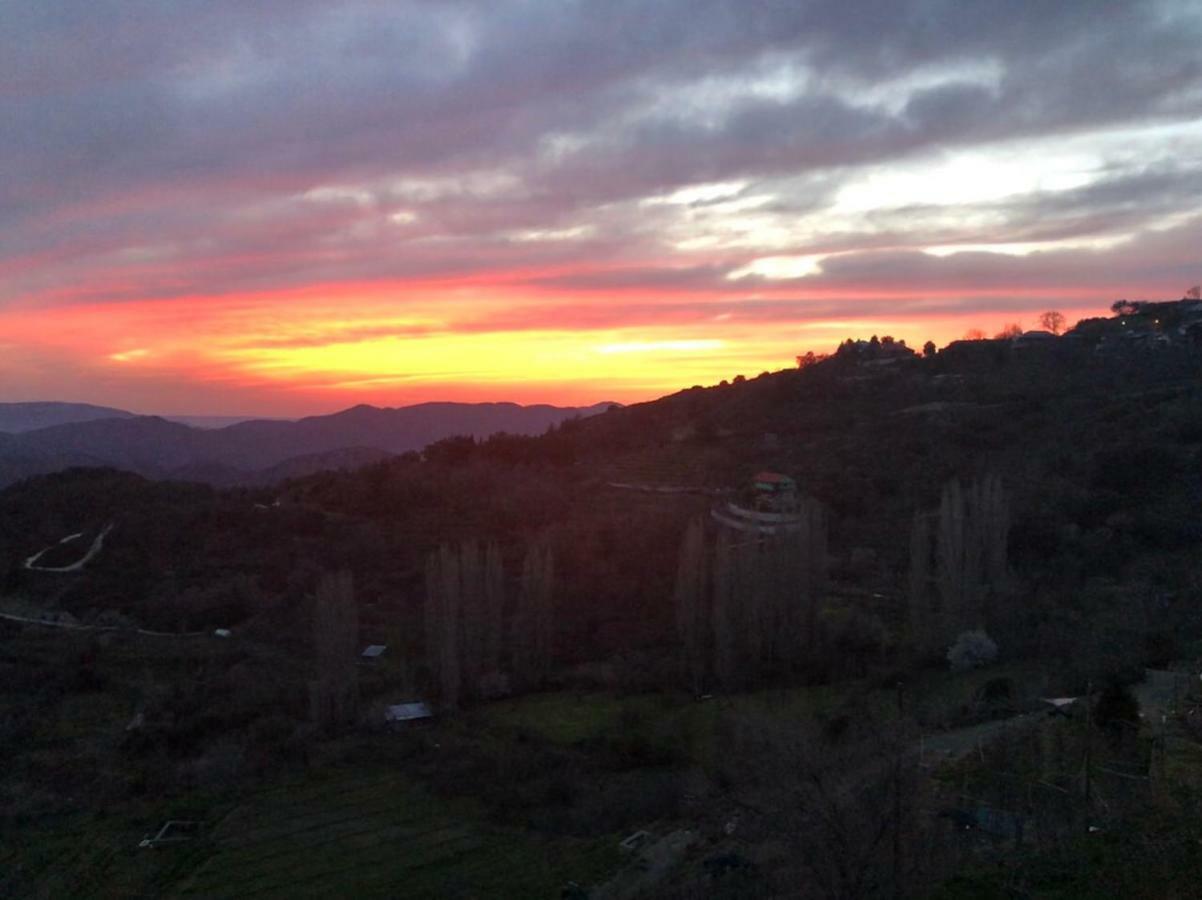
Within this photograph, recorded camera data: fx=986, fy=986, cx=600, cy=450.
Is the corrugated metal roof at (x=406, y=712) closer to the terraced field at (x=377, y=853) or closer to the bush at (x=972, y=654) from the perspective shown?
the terraced field at (x=377, y=853)

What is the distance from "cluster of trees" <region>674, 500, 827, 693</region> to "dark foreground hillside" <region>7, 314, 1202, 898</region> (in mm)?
67

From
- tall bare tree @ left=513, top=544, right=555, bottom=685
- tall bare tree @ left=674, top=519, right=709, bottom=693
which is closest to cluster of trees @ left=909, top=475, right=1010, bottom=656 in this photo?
tall bare tree @ left=674, top=519, right=709, bottom=693

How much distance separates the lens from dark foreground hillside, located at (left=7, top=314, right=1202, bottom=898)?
9078 mm

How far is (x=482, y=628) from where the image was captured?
20.3m

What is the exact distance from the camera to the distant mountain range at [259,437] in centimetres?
6088

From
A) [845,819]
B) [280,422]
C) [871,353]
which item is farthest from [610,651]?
[280,422]

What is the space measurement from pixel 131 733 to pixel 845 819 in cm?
1430

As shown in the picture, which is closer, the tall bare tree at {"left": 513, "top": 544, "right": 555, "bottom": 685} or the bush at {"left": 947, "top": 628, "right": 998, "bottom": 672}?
the bush at {"left": 947, "top": 628, "right": 998, "bottom": 672}

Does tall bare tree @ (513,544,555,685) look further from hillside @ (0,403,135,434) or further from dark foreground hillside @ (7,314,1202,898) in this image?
hillside @ (0,403,135,434)

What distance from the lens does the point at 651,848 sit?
40.6ft

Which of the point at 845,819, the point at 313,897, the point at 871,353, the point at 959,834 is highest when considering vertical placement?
the point at 871,353

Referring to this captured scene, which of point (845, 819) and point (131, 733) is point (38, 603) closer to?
point (131, 733)

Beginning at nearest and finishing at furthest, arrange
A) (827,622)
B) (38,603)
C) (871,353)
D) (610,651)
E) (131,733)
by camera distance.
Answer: (131,733) → (827,622) → (610,651) → (38,603) → (871,353)

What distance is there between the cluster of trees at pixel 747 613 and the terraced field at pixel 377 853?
22.1ft
